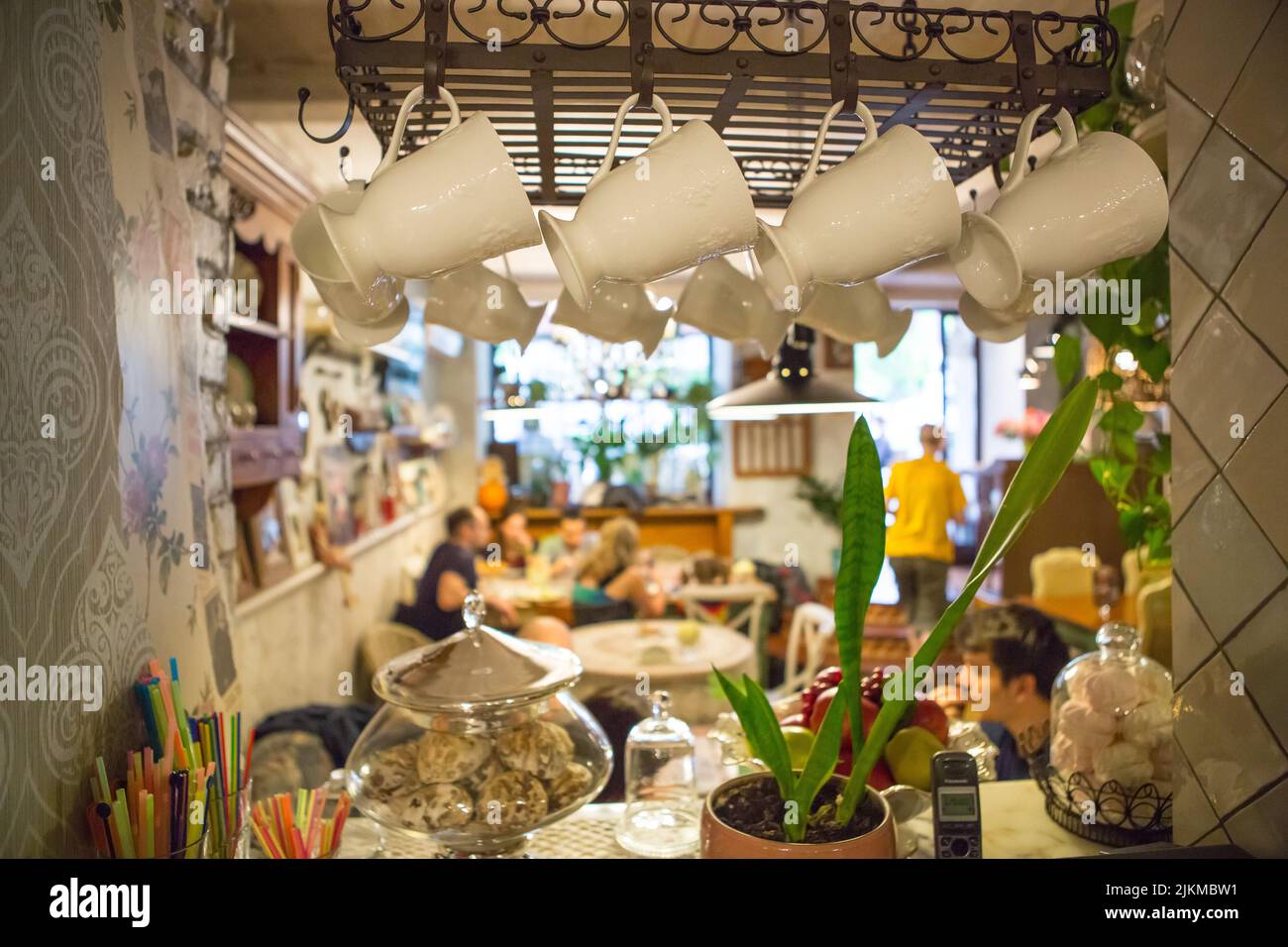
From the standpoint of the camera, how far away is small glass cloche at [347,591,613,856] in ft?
3.46

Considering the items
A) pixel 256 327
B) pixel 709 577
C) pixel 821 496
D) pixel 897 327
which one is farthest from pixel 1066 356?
pixel 821 496

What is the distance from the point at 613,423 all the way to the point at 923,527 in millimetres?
2938

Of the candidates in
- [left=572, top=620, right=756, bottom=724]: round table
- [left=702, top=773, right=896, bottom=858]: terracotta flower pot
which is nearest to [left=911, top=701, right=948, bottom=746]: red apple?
[left=702, top=773, right=896, bottom=858]: terracotta flower pot

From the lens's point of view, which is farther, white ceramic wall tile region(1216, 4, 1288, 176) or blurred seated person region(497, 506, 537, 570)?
blurred seated person region(497, 506, 537, 570)

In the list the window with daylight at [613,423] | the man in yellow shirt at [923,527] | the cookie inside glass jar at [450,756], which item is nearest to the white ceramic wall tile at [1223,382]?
the cookie inside glass jar at [450,756]

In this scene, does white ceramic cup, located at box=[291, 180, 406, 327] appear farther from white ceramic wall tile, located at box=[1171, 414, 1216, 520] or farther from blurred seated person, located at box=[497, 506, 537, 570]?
blurred seated person, located at box=[497, 506, 537, 570]

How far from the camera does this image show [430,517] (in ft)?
21.2

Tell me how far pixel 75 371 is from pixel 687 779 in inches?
35.4

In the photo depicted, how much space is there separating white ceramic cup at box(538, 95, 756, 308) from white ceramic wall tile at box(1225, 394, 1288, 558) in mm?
611

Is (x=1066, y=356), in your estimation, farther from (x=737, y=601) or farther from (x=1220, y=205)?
(x=737, y=601)

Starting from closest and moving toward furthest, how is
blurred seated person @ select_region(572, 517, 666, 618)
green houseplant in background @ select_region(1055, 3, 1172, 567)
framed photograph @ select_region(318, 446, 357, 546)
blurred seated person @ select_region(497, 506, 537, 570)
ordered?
1. green houseplant in background @ select_region(1055, 3, 1172, 567)
2. framed photograph @ select_region(318, 446, 357, 546)
3. blurred seated person @ select_region(572, 517, 666, 618)
4. blurred seated person @ select_region(497, 506, 537, 570)

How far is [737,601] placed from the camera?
4.74 metres
